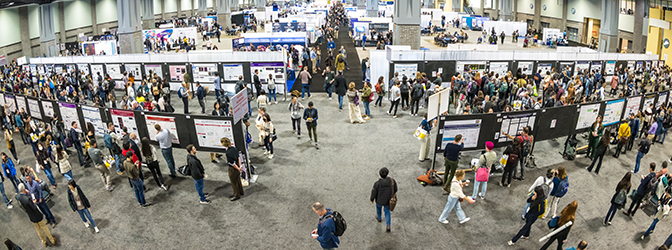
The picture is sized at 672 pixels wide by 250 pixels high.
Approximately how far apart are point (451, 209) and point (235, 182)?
4819 millimetres

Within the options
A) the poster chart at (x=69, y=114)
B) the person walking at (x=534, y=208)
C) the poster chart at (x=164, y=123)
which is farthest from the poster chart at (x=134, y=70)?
the person walking at (x=534, y=208)

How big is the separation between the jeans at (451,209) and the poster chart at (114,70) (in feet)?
60.4

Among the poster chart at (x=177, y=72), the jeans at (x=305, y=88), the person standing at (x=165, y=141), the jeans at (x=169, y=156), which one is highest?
the poster chart at (x=177, y=72)

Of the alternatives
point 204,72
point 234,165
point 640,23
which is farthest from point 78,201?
point 640,23

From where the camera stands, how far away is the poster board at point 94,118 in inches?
475

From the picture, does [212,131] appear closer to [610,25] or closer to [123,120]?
[123,120]

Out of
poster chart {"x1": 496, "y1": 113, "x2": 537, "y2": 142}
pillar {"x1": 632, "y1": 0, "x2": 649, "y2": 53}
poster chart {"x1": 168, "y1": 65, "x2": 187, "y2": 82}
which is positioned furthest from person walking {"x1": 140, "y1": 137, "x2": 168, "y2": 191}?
pillar {"x1": 632, "y1": 0, "x2": 649, "y2": 53}

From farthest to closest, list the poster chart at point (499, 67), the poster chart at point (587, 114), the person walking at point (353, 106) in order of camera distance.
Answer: the poster chart at point (499, 67) < the person walking at point (353, 106) < the poster chart at point (587, 114)

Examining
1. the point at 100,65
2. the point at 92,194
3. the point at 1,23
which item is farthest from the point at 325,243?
the point at 1,23

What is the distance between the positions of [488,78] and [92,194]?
14.4 meters

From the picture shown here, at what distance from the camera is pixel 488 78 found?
672 inches

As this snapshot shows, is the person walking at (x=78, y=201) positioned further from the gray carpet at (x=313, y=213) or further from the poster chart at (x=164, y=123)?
the poster chart at (x=164, y=123)

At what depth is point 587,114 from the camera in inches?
473

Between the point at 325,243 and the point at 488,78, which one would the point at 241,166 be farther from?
the point at 488,78
